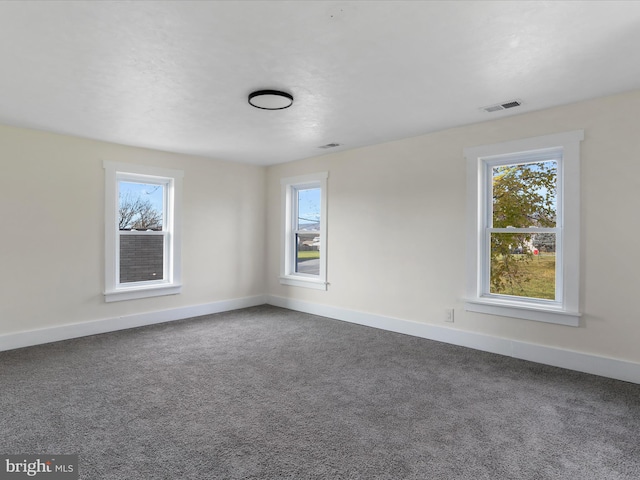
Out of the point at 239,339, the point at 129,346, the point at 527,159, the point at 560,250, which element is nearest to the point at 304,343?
the point at 239,339

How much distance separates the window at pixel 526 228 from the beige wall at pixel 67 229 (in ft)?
12.5

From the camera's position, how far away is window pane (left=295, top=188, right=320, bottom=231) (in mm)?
5848

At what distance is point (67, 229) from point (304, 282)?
10.5 feet

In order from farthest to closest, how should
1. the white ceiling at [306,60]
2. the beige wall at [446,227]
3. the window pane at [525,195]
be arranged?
the window pane at [525,195]
the beige wall at [446,227]
the white ceiling at [306,60]

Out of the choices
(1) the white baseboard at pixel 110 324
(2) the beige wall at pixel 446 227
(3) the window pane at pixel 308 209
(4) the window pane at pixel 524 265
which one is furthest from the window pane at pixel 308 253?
(4) the window pane at pixel 524 265

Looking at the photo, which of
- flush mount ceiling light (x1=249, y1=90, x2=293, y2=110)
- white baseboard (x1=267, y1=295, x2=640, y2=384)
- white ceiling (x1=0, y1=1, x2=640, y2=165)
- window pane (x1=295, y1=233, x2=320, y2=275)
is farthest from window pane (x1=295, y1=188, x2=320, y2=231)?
flush mount ceiling light (x1=249, y1=90, x2=293, y2=110)

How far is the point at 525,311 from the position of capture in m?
3.58

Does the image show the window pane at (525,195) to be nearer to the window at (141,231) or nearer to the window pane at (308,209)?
the window pane at (308,209)

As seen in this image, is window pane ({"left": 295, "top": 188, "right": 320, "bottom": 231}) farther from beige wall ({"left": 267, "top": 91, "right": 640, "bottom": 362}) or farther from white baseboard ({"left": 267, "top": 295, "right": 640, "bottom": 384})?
white baseboard ({"left": 267, "top": 295, "right": 640, "bottom": 384})

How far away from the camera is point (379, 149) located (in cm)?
481

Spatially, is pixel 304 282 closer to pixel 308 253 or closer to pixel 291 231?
pixel 308 253

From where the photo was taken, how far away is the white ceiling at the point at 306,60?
195 cm

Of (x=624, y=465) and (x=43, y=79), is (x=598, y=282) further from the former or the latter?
(x=43, y=79)

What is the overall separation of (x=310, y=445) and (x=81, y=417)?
62.5 inches
